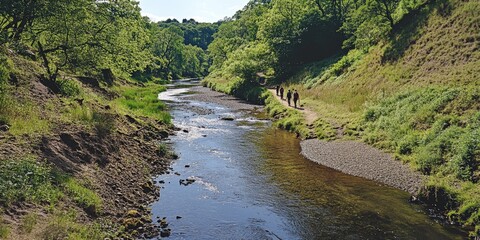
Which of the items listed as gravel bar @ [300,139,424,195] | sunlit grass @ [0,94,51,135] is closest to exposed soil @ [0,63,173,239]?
sunlit grass @ [0,94,51,135]

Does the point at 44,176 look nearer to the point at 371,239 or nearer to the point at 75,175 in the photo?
the point at 75,175

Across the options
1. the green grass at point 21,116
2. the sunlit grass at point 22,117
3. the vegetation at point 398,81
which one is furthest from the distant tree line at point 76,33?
the vegetation at point 398,81

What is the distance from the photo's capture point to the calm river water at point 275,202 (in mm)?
14945

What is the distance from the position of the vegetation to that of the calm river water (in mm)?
2555

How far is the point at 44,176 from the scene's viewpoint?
13836mm

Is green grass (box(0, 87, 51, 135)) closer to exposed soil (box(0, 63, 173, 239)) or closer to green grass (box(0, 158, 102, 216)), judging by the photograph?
exposed soil (box(0, 63, 173, 239))

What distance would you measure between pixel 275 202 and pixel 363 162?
8.80 metres

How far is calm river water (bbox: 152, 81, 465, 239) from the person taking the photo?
14.9 metres

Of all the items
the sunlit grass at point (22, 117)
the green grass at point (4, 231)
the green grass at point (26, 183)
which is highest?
the sunlit grass at point (22, 117)

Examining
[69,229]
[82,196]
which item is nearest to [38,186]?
[82,196]

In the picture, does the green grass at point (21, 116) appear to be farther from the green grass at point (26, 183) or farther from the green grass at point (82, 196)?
the green grass at point (82, 196)

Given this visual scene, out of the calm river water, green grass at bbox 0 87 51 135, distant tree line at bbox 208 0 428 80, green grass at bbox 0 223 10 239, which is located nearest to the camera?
green grass at bbox 0 223 10 239

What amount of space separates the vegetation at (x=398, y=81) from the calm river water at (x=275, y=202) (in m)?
2.55

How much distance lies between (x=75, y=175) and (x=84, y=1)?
45.7 feet
